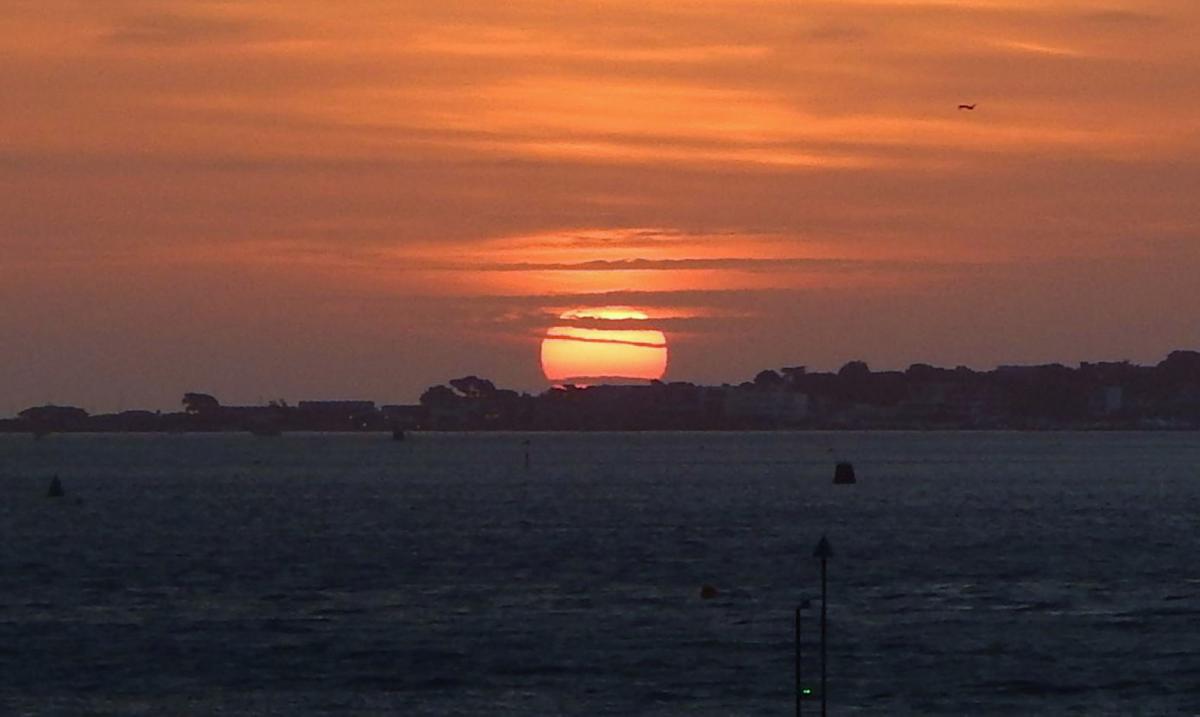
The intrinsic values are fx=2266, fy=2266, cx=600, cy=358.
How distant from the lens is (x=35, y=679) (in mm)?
62688

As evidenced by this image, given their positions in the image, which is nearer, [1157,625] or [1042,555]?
[1157,625]

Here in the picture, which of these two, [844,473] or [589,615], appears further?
[844,473]

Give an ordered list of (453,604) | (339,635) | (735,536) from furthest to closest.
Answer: (735,536) < (453,604) < (339,635)

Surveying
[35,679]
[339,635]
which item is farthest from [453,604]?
[35,679]

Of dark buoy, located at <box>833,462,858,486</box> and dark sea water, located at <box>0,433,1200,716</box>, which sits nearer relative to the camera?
dark sea water, located at <box>0,433,1200,716</box>

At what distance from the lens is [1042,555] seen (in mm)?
106688

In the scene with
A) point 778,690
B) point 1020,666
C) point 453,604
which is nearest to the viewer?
point 778,690

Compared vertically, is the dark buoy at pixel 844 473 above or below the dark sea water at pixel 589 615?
above

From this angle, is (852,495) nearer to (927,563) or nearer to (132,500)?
(132,500)

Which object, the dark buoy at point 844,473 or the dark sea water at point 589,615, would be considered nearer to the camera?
the dark sea water at point 589,615

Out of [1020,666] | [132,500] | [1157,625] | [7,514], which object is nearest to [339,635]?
[1020,666]

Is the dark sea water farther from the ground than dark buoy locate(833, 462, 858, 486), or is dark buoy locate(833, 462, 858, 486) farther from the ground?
dark buoy locate(833, 462, 858, 486)

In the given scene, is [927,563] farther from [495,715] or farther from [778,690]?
[495,715]

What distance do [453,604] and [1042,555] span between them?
36.2 metres
